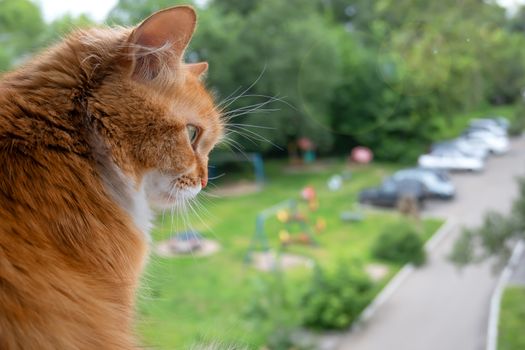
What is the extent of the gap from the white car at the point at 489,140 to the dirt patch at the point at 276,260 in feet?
8.33

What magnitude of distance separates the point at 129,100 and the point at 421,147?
6263mm

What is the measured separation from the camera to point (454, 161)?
5.36 metres

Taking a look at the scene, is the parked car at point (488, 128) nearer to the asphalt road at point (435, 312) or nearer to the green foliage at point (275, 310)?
the asphalt road at point (435, 312)

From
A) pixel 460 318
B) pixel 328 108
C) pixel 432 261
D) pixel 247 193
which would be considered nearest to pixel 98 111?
pixel 460 318

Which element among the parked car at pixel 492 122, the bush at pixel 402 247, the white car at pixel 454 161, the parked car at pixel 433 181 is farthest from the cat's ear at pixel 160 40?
the white car at pixel 454 161

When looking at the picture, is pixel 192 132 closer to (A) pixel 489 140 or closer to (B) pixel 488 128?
(A) pixel 489 140

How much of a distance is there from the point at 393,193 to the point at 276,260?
1597mm

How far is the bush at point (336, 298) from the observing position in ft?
9.02

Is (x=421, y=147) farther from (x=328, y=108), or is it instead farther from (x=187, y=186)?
(x=187, y=186)

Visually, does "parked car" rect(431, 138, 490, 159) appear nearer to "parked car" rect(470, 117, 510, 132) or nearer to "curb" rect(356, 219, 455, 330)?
"parked car" rect(470, 117, 510, 132)

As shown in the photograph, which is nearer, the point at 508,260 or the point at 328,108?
the point at 508,260

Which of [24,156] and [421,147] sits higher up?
[421,147]

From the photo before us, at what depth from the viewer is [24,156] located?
0.27 metres

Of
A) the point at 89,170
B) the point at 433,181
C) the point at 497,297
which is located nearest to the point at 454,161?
the point at 433,181
